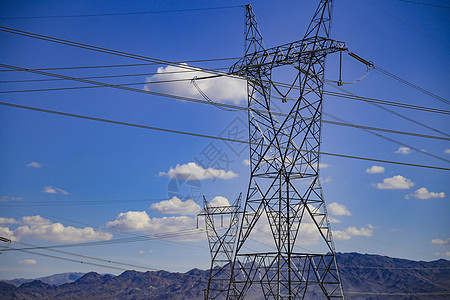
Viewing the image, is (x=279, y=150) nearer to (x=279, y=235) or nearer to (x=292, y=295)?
(x=279, y=235)

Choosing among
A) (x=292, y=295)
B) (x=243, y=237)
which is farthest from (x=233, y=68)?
(x=292, y=295)

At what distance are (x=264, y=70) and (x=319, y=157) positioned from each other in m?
6.86

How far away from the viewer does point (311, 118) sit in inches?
1171

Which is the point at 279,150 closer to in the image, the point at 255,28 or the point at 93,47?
the point at 255,28

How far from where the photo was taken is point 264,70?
100ft

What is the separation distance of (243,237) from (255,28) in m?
15.0

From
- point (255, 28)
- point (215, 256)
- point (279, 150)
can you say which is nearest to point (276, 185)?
point (279, 150)

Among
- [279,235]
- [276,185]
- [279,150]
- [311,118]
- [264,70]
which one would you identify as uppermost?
[264,70]

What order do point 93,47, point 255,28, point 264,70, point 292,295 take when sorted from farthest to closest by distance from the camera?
1. point 255,28
2. point 264,70
3. point 292,295
4. point 93,47

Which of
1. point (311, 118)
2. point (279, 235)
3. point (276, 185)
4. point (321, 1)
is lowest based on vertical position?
point (279, 235)

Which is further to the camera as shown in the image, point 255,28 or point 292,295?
point 255,28

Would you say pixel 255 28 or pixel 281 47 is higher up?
pixel 255 28

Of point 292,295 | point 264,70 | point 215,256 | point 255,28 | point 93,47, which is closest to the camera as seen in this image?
point 93,47

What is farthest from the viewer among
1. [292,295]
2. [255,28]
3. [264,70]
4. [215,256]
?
[215,256]
